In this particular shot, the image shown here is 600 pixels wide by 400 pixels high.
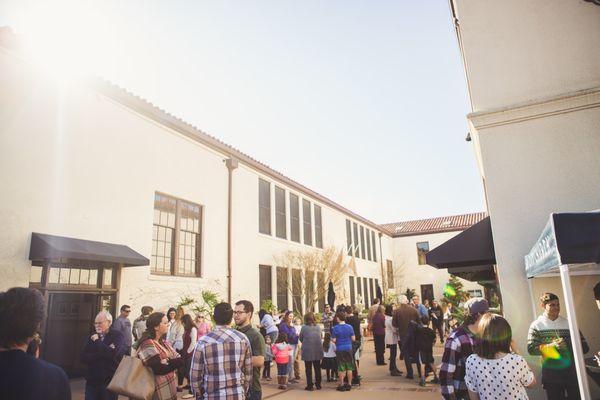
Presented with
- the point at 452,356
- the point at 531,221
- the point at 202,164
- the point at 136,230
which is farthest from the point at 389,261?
the point at 452,356

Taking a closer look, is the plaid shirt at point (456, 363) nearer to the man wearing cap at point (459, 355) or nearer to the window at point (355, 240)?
the man wearing cap at point (459, 355)

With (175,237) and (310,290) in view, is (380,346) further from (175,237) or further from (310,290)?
(310,290)

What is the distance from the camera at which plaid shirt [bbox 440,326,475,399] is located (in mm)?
4160

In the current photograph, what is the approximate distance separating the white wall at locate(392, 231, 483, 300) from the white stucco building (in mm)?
30415

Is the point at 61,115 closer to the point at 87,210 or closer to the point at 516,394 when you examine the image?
the point at 87,210

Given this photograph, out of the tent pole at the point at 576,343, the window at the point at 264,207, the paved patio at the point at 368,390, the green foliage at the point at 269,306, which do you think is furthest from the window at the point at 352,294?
the tent pole at the point at 576,343

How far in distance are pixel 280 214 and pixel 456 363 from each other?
15.6 metres

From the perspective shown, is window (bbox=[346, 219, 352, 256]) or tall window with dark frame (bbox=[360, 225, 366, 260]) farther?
tall window with dark frame (bbox=[360, 225, 366, 260])

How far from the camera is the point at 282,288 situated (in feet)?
60.8

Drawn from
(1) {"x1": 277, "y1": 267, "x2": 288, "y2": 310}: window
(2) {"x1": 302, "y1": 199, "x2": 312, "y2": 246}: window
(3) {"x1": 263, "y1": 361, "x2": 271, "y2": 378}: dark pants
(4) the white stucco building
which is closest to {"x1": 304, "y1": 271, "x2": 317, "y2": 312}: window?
(1) {"x1": 277, "y1": 267, "x2": 288, "y2": 310}: window

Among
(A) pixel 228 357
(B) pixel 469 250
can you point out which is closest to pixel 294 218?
(B) pixel 469 250

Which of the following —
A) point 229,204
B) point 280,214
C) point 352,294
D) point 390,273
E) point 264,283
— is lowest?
point 352,294

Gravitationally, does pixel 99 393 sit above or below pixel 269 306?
below

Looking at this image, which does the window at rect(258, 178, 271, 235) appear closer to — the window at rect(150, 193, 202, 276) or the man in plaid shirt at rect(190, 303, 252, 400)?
the window at rect(150, 193, 202, 276)
